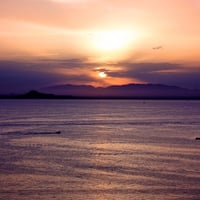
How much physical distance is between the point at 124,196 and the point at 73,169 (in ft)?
34.2

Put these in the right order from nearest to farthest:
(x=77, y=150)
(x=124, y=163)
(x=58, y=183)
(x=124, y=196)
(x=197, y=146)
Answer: (x=124, y=196)
(x=58, y=183)
(x=124, y=163)
(x=77, y=150)
(x=197, y=146)

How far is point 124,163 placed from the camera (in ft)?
137

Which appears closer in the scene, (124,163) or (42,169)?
(42,169)

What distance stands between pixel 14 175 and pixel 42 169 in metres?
3.45

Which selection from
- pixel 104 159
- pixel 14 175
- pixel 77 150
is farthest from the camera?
pixel 77 150

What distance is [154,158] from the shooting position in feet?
149

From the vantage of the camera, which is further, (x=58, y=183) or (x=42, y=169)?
(x=42, y=169)

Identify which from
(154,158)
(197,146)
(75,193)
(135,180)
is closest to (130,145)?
(197,146)

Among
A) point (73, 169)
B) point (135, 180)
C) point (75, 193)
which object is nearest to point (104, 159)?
point (73, 169)

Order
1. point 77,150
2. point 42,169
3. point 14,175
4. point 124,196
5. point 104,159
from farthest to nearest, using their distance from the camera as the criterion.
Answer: point 77,150 < point 104,159 < point 42,169 < point 14,175 < point 124,196

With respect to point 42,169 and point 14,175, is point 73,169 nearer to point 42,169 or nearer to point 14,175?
point 42,169

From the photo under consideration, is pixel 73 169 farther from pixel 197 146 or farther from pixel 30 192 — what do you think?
pixel 197 146

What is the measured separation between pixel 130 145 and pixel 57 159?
1594 centimetres

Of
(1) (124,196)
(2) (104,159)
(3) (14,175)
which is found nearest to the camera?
(1) (124,196)
